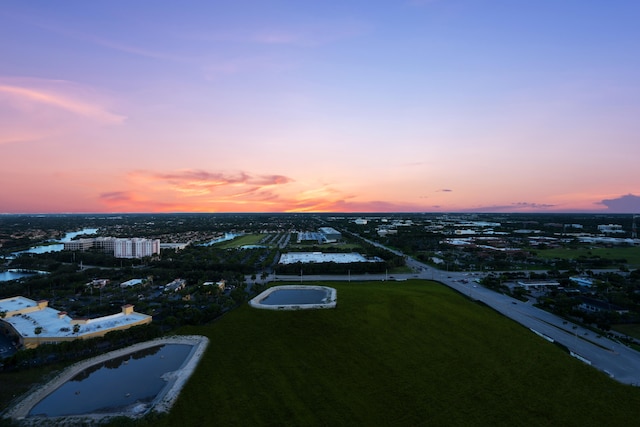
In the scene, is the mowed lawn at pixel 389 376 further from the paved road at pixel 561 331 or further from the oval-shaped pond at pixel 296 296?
the oval-shaped pond at pixel 296 296

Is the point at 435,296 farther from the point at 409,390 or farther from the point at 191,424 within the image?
the point at 191,424

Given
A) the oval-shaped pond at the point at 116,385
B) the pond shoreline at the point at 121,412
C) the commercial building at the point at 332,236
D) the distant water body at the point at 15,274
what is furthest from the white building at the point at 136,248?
the oval-shaped pond at the point at 116,385

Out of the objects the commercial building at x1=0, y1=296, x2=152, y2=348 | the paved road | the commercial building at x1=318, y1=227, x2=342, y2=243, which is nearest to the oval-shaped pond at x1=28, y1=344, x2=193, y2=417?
the commercial building at x1=0, y1=296, x2=152, y2=348

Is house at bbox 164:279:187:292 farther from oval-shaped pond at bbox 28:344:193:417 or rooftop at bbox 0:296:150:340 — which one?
oval-shaped pond at bbox 28:344:193:417

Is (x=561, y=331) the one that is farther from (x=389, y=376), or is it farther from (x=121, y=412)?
(x=121, y=412)

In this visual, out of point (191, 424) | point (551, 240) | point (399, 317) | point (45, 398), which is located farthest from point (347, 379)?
point (551, 240)
